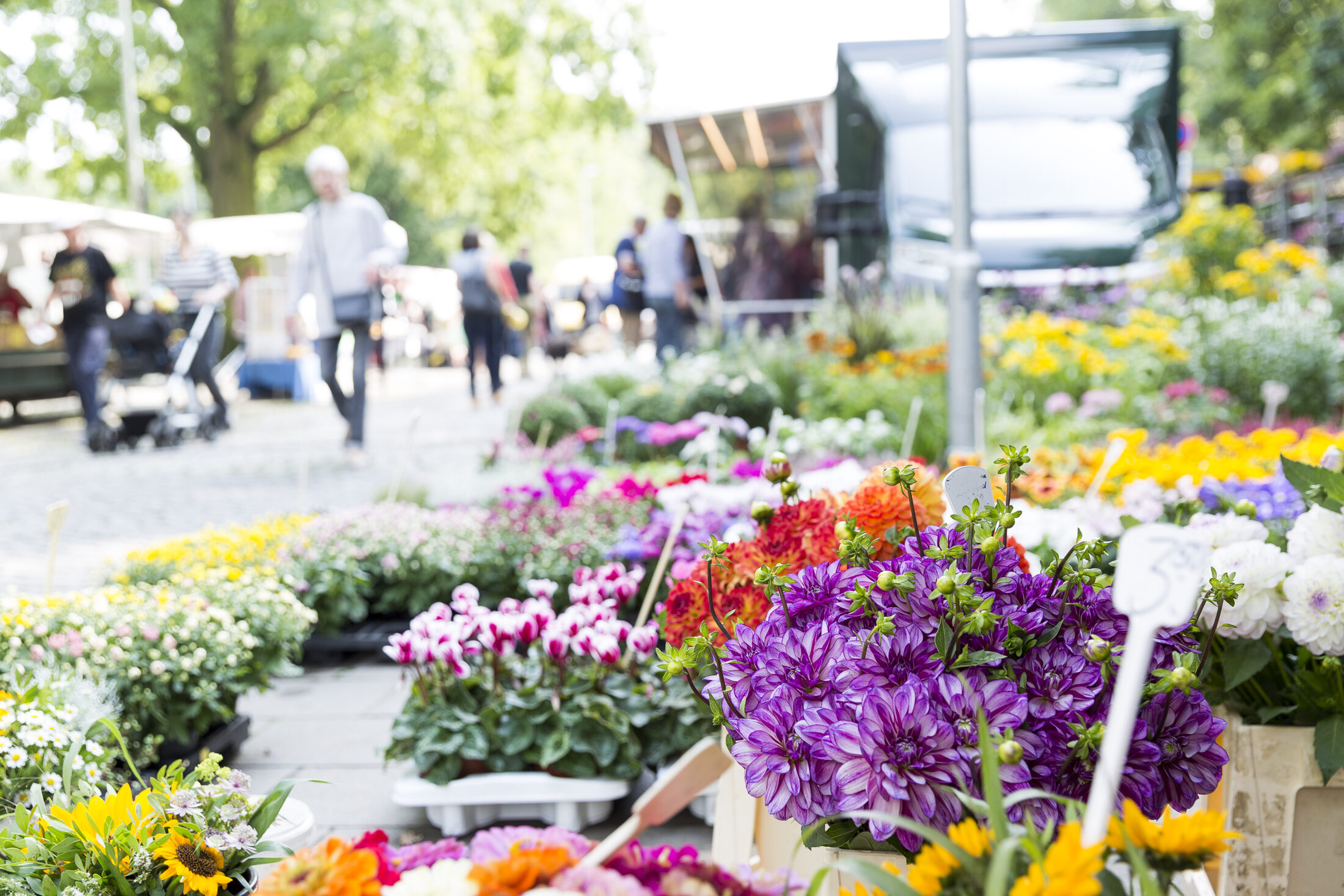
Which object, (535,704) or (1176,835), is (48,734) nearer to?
(535,704)

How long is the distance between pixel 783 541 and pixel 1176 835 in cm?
86

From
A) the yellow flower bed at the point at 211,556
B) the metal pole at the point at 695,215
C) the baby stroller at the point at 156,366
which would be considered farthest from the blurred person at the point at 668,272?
the yellow flower bed at the point at 211,556

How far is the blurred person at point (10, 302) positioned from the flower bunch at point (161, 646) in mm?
12375

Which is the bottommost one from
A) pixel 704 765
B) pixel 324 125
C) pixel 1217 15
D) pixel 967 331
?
pixel 704 765

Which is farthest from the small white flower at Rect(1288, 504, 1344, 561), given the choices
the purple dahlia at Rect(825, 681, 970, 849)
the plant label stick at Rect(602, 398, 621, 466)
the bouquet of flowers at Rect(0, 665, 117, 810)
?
the plant label stick at Rect(602, 398, 621, 466)

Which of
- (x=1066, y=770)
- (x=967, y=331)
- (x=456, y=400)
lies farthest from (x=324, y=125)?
(x=1066, y=770)

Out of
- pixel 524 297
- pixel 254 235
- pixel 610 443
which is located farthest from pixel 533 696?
pixel 254 235

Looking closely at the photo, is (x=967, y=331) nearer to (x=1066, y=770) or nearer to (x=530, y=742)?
(x=530, y=742)

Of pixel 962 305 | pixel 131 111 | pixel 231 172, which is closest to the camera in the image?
pixel 962 305

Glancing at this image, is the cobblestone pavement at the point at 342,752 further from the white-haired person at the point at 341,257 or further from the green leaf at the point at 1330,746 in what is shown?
the white-haired person at the point at 341,257

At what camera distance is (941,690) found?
1197 millimetres

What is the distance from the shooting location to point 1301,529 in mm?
1799

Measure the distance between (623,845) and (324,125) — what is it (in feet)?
67.9

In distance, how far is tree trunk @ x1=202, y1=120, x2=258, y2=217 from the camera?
18266 millimetres
